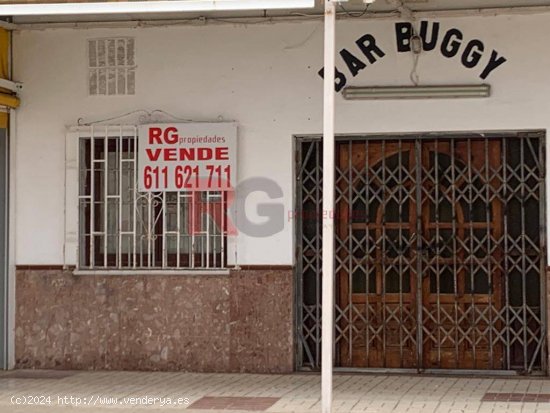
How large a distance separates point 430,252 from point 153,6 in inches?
171

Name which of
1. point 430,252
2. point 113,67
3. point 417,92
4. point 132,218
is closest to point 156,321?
point 132,218

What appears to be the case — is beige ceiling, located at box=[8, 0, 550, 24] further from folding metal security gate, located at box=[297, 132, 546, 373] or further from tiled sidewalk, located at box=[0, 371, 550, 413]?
tiled sidewalk, located at box=[0, 371, 550, 413]

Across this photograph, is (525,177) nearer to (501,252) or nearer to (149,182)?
(501,252)

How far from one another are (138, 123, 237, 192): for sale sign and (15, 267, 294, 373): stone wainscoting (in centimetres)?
106

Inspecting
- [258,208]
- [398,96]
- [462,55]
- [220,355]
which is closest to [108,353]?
[220,355]

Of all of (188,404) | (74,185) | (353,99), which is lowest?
(188,404)

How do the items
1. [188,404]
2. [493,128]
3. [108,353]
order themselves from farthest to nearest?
1. [108,353]
2. [493,128]
3. [188,404]

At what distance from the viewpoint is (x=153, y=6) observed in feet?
32.2

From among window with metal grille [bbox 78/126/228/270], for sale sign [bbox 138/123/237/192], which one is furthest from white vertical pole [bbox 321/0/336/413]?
window with metal grille [bbox 78/126/228/270]

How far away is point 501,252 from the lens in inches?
475

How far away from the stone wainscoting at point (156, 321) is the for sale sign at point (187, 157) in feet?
3.47

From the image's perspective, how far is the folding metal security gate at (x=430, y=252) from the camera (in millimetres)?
12031

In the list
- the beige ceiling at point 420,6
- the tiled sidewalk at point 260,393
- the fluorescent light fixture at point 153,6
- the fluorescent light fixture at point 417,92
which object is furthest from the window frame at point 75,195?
the fluorescent light fixture at point 153,6

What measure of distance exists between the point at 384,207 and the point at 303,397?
2551 millimetres
